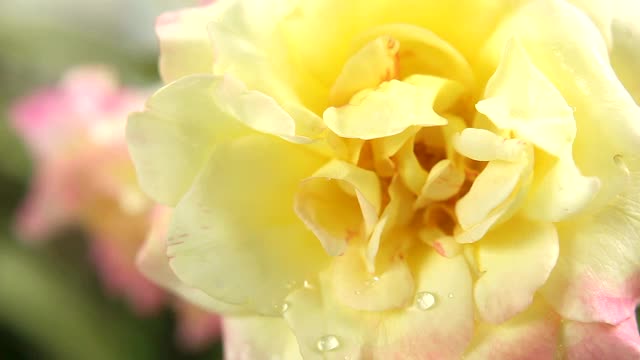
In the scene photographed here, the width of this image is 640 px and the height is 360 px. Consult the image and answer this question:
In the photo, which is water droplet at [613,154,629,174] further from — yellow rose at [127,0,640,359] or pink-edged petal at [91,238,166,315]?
pink-edged petal at [91,238,166,315]

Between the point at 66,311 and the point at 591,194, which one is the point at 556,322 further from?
the point at 66,311

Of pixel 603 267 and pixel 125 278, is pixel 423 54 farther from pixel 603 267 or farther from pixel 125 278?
pixel 125 278

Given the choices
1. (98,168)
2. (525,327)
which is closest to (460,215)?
(525,327)

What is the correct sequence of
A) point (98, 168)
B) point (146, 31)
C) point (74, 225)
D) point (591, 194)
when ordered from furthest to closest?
point (146, 31) < point (74, 225) < point (98, 168) < point (591, 194)

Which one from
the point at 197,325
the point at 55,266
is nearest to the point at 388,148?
the point at 197,325

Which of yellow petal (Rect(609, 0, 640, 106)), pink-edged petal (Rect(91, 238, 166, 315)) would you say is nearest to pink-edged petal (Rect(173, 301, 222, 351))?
pink-edged petal (Rect(91, 238, 166, 315))

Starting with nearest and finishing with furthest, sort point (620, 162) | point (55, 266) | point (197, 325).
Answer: point (620, 162)
point (197, 325)
point (55, 266)
